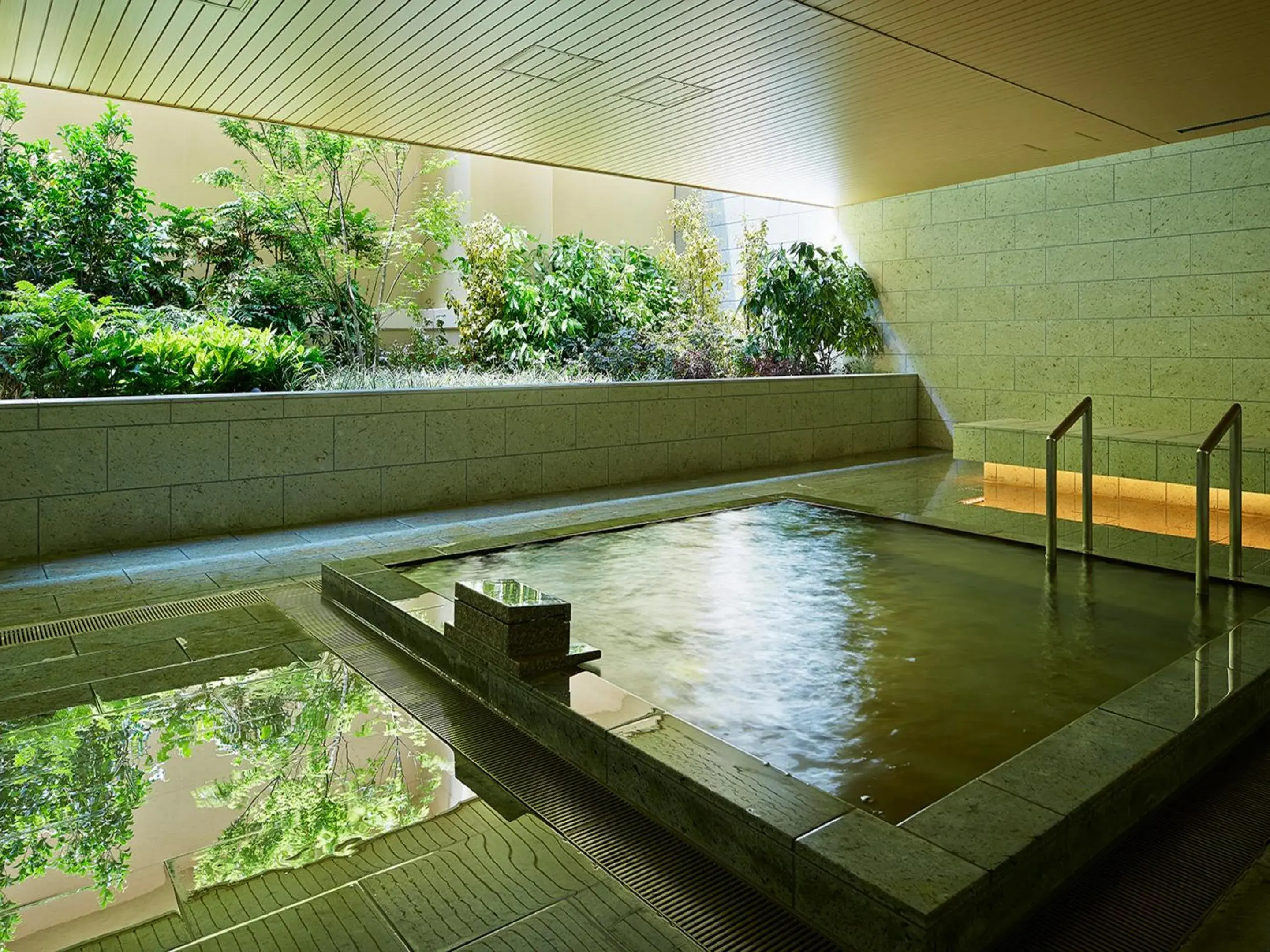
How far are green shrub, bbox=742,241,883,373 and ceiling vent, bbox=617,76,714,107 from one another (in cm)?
553

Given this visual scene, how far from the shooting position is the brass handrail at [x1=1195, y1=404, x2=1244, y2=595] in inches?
187

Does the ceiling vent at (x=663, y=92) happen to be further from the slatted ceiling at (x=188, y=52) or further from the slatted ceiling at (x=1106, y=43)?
the slatted ceiling at (x=188, y=52)

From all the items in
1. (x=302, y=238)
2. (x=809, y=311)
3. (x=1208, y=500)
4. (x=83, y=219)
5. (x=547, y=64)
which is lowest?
(x=1208, y=500)

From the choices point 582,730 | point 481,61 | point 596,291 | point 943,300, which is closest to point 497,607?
point 582,730

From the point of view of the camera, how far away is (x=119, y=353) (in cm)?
764

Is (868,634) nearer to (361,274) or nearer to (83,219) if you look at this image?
(83,219)

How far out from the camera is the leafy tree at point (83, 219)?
1077 cm

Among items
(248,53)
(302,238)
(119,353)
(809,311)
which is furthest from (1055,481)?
(302,238)

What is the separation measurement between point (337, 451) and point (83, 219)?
5.80 meters

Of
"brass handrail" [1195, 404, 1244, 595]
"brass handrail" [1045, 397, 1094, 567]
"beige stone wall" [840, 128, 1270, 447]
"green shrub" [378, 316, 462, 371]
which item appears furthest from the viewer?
"green shrub" [378, 316, 462, 371]

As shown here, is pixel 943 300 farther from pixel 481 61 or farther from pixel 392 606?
pixel 392 606

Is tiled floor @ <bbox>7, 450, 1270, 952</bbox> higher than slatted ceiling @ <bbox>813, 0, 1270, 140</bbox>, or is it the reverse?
slatted ceiling @ <bbox>813, 0, 1270, 140</bbox>

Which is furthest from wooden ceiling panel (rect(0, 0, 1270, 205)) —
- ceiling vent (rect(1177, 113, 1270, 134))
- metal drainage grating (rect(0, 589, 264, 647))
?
metal drainage grating (rect(0, 589, 264, 647))

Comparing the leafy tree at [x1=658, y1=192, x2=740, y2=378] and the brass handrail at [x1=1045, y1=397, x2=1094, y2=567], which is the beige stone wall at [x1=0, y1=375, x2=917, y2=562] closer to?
the leafy tree at [x1=658, y1=192, x2=740, y2=378]
